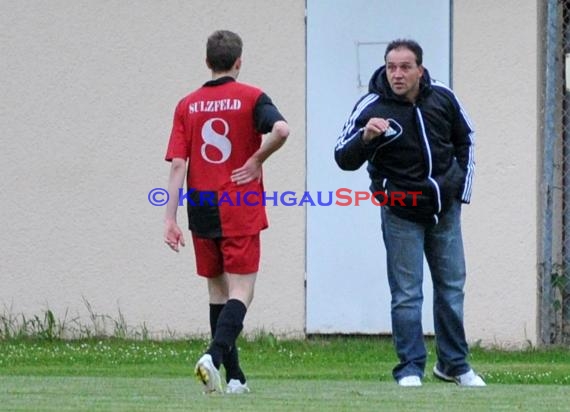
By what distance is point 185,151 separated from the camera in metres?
7.61

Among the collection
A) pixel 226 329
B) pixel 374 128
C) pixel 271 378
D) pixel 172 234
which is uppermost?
pixel 374 128

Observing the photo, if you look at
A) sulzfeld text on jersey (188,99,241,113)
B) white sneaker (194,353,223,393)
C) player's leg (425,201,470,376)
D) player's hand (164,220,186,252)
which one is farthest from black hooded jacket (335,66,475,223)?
white sneaker (194,353,223,393)

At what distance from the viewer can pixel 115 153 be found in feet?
40.8

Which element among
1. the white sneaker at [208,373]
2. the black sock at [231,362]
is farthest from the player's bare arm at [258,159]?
the white sneaker at [208,373]

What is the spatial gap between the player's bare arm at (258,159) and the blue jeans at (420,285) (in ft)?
A: 2.95

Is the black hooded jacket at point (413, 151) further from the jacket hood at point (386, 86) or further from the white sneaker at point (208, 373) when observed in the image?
the white sneaker at point (208, 373)

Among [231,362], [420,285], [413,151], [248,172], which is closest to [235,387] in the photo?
[231,362]

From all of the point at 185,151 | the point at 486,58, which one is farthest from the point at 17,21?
the point at 185,151

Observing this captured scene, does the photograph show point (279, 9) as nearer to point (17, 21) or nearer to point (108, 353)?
point (17, 21)

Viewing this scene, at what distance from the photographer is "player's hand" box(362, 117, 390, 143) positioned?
7.59 meters

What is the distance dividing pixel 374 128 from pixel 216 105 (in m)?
0.77

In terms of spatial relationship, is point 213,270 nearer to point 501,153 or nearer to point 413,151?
point 413,151

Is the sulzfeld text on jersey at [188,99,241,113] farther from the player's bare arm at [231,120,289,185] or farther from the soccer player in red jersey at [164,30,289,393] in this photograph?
the player's bare arm at [231,120,289,185]

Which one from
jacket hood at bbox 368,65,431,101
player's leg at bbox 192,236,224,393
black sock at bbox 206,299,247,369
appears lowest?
black sock at bbox 206,299,247,369
